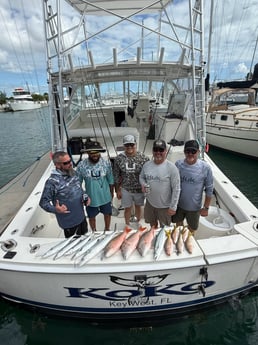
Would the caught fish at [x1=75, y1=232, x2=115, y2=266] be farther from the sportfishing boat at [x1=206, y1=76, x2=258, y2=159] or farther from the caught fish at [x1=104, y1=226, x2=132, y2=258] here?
the sportfishing boat at [x1=206, y1=76, x2=258, y2=159]

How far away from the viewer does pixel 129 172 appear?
10.2 feet

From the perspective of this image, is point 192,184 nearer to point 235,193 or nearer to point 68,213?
point 235,193

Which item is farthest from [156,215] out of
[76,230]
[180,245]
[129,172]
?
[76,230]

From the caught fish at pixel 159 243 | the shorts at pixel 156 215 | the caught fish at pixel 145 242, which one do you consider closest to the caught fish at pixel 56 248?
the caught fish at pixel 145 242

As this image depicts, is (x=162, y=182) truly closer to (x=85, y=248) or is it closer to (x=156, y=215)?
(x=156, y=215)

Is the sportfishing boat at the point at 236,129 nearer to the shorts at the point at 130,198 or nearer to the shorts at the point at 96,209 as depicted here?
the shorts at the point at 130,198

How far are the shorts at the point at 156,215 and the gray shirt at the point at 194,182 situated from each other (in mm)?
272

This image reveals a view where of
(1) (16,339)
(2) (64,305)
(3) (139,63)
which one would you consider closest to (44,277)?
(2) (64,305)

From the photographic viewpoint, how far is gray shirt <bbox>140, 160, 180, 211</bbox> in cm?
275

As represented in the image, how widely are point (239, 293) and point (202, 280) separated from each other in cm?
77

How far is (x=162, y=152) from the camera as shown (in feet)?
8.91

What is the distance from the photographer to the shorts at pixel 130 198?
3255 mm

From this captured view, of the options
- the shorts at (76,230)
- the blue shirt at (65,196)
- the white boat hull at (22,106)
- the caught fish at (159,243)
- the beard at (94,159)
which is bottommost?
the white boat hull at (22,106)

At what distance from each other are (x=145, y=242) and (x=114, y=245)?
0.31 meters
